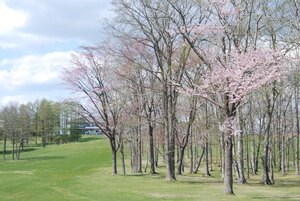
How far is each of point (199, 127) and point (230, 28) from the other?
21119 millimetres

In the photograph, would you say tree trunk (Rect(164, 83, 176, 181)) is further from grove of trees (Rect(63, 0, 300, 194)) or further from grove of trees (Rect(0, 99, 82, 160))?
grove of trees (Rect(0, 99, 82, 160))

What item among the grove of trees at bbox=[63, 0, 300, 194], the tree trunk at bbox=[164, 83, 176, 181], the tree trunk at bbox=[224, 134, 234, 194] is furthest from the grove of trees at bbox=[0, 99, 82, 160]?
the tree trunk at bbox=[224, 134, 234, 194]

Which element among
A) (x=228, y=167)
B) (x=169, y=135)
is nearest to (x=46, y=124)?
(x=169, y=135)

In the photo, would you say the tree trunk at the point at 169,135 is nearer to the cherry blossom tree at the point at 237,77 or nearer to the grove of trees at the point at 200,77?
the grove of trees at the point at 200,77

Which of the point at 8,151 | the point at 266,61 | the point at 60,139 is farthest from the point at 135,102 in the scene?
the point at 60,139

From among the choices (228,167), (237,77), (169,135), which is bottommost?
(228,167)

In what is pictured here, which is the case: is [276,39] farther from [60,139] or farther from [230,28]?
[60,139]

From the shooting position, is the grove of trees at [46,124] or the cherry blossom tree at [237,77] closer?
the cherry blossom tree at [237,77]

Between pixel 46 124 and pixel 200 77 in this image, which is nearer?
pixel 200 77

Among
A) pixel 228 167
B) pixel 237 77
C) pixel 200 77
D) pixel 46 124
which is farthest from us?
pixel 46 124

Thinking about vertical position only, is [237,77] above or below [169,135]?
above

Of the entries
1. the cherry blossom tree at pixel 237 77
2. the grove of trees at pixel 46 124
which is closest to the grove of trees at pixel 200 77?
the cherry blossom tree at pixel 237 77

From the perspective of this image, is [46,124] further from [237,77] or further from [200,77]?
[237,77]

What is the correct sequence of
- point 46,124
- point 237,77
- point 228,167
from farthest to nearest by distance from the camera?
point 46,124, point 228,167, point 237,77
